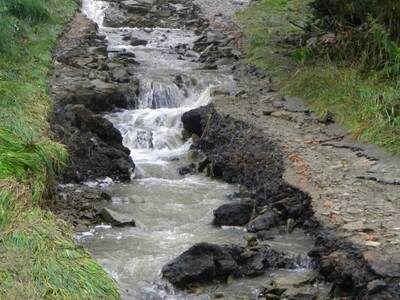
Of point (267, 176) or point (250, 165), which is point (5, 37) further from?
point (267, 176)

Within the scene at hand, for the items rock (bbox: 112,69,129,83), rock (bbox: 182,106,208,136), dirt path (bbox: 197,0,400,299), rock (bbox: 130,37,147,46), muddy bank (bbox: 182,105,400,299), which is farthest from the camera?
rock (bbox: 130,37,147,46)

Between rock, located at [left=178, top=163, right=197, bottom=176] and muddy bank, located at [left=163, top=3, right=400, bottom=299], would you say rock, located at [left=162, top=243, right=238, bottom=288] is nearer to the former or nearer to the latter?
muddy bank, located at [left=163, top=3, right=400, bottom=299]

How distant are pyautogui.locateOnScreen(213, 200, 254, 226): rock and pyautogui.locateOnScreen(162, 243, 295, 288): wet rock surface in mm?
1105

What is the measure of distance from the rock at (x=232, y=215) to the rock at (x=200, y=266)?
1.38 m

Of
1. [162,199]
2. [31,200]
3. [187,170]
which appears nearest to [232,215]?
[162,199]

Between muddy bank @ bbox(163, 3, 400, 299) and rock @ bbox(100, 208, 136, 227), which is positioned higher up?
muddy bank @ bbox(163, 3, 400, 299)

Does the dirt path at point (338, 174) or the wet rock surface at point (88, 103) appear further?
the wet rock surface at point (88, 103)

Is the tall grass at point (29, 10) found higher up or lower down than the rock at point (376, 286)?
higher up

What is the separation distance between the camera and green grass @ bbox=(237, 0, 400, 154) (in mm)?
10656

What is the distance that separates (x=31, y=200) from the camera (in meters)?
7.87

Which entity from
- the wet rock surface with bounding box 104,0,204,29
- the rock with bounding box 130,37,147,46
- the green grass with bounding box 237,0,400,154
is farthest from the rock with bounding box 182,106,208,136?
the wet rock surface with bounding box 104,0,204,29

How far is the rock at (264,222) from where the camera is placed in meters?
8.84

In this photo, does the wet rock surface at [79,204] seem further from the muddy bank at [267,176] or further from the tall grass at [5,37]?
the tall grass at [5,37]

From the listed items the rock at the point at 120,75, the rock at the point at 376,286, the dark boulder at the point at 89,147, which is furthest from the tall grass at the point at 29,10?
the rock at the point at 376,286
